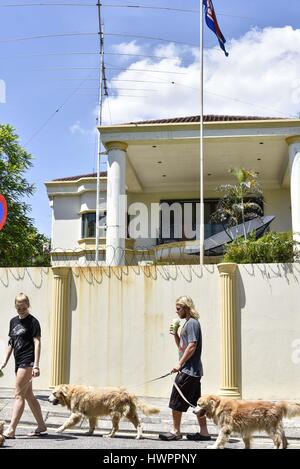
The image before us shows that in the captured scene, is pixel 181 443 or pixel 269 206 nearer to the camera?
pixel 181 443

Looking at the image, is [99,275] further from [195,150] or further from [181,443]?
[195,150]

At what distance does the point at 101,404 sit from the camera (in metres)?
7.43

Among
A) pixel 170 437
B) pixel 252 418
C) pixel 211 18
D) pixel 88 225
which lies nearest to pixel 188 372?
pixel 170 437

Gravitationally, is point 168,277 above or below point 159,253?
below

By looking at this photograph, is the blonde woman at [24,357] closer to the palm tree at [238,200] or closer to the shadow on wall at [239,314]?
the shadow on wall at [239,314]

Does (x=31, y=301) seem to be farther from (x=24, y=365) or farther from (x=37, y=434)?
(x=37, y=434)

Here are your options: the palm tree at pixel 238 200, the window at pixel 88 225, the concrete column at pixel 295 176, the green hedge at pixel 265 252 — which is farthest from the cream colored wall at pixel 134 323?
the window at pixel 88 225

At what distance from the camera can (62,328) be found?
11055 millimetres

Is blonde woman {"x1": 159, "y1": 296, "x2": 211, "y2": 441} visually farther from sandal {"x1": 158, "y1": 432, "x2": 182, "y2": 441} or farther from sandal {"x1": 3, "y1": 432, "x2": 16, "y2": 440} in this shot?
sandal {"x1": 3, "y1": 432, "x2": 16, "y2": 440}

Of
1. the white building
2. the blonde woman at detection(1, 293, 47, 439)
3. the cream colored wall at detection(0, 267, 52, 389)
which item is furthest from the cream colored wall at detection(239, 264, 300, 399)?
the white building

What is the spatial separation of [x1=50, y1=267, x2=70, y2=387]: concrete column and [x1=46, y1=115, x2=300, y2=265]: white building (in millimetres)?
7399

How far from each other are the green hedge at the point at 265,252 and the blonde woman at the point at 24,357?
5.70m

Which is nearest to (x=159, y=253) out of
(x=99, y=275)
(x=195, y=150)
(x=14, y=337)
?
(x=195, y=150)
